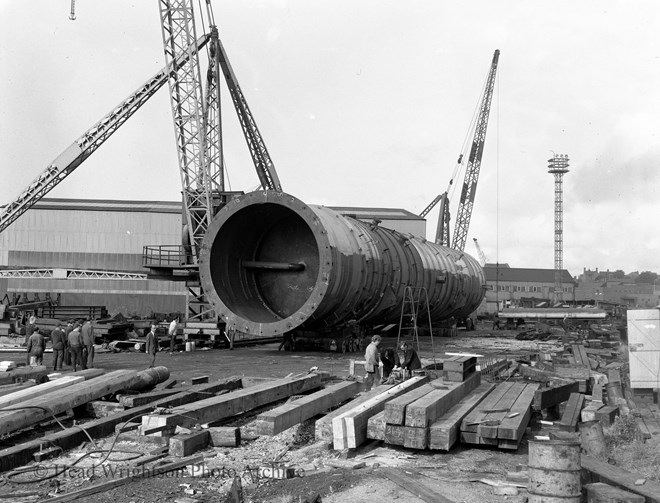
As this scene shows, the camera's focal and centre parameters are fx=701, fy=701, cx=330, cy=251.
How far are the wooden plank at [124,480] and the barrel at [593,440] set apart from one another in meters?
4.16

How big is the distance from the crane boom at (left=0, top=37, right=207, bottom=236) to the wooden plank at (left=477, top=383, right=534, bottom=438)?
29.2m

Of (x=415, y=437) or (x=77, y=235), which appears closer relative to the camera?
(x=415, y=437)

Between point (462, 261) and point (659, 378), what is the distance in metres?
19.6

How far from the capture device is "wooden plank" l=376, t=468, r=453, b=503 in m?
5.58

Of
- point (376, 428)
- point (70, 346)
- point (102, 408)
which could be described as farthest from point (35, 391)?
point (70, 346)

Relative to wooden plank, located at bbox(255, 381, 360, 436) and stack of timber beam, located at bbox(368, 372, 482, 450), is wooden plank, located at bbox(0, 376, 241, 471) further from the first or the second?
stack of timber beam, located at bbox(368, 372, 482, 450)

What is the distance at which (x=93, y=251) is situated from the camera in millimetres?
46625

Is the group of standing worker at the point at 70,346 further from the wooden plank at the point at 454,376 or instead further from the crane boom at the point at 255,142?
the crane boom at the point at 255,142

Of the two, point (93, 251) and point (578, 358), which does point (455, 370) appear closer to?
point (578, 358)

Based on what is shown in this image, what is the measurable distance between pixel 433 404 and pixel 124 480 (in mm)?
3293

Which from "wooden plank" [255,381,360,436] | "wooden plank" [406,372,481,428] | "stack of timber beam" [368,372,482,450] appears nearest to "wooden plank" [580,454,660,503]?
"stack of timber beam" [368,372,482,450]

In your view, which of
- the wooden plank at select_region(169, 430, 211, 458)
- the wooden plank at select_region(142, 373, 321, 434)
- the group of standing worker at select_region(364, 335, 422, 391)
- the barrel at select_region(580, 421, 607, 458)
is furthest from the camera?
the group of standing worker at select_region(364, 335, 422, 391)

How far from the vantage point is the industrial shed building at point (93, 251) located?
45812mm

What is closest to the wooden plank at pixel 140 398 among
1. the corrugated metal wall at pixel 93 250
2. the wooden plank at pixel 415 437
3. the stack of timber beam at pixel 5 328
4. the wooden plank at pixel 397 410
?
the wooden plank at pixel 397 410
